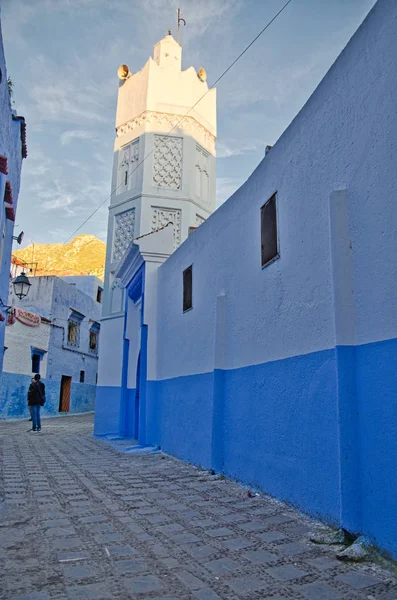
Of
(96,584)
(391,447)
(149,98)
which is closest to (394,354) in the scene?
(391,447)

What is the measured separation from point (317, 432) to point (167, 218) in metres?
9.40

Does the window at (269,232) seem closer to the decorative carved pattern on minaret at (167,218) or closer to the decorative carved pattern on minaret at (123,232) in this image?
the decorative carved pattern on minaret at (167,218)

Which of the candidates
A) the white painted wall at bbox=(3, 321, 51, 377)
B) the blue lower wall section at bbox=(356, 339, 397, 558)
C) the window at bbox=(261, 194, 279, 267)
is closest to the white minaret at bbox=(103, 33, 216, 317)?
the window at bbox=(261, 194, 279, 267)

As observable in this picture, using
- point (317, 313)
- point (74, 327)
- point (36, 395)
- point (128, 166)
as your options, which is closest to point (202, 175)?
point (128, 166)

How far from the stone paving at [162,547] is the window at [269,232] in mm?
2349

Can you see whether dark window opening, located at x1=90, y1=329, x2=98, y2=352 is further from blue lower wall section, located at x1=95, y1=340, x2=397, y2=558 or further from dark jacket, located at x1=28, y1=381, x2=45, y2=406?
blue lower wall section, located at x1=95, y1=340, x2=397, y2=558

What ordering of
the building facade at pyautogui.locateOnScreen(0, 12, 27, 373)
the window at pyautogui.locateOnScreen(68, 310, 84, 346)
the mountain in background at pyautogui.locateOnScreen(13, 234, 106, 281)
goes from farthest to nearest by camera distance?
the mountain in background at pyautogui.locateOnScreen(13, 234, 106, 281) < the window at pyautogui.locateOnScreen(68, 310, 84, 346) < the building facade at pyautogui.locateOnScreen(0, 12, 27, 373)

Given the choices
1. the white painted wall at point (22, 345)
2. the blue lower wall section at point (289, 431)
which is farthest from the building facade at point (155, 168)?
the white painted wall at point (22, 345)

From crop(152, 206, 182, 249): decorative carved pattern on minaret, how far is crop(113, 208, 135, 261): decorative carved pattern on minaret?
61 cm

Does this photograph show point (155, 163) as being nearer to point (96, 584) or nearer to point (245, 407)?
point (245, 407)

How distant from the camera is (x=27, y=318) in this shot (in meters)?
20.0

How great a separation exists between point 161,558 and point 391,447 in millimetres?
1528

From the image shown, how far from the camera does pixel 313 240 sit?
396 cm

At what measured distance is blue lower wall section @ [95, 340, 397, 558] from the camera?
2.89m
